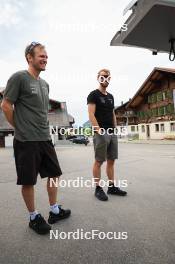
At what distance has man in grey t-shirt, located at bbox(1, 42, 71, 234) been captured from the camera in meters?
2.70

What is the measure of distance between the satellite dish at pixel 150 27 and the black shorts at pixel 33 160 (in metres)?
1.29

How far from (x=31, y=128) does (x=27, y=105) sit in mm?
249

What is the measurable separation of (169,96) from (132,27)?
120 ft

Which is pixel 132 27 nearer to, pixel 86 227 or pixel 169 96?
pixel 86 227

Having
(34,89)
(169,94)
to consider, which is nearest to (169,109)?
(169,94)

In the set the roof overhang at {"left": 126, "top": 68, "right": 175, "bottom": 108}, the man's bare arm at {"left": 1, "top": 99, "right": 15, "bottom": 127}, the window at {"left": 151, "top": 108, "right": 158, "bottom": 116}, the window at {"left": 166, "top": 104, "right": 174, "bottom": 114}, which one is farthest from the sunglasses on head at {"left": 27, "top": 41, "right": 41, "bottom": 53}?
the window at {"left": 151, "top": 108, "right": 158, "bottom": 116}

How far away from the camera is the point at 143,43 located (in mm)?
→ 2182

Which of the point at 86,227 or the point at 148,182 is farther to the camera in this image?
the point at 148,182

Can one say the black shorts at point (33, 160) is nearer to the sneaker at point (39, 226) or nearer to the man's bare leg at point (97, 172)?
the sneaker at point (39, 226)

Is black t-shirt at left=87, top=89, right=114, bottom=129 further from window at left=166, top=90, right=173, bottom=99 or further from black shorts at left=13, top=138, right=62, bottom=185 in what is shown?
window at left=166, top=90, right=173, bottom=99

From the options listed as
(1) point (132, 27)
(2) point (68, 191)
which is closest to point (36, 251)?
(1) point (132, 27)

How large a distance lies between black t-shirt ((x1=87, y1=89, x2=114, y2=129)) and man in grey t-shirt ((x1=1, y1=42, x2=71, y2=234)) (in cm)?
124

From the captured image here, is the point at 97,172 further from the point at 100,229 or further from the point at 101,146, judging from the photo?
the point at 100,229

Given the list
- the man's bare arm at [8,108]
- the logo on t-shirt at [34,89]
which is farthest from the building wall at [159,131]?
the man's bare arm at [8,108]
